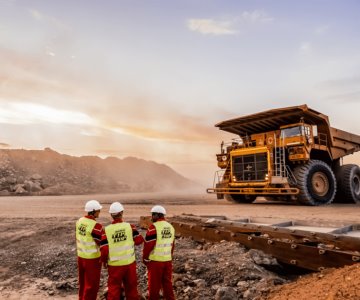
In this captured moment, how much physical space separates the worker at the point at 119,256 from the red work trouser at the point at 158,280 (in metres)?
0.21

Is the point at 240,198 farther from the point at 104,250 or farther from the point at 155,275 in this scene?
the point at 104,250

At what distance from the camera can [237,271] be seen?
509 cm

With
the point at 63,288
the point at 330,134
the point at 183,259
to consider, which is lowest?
→ the point at 63,288

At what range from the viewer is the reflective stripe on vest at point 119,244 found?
420 centimetres

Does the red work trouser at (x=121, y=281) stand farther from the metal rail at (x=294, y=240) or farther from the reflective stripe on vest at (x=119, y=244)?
the metal rail at (x=294, y=240)

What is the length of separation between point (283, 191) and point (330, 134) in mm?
3817

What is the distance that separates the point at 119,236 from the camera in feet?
13.9

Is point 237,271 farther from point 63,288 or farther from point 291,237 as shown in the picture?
point 63,288

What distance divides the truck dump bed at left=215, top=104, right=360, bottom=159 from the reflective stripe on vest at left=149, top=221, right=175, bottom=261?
35.2 feet

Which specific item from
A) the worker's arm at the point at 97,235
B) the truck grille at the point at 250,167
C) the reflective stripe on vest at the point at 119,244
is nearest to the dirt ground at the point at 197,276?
the reflective stripe on vest at the point at 119,244

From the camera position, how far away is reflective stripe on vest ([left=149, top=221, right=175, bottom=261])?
14.3ft

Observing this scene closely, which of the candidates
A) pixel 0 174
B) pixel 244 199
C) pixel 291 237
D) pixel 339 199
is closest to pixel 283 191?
pixel 244 199

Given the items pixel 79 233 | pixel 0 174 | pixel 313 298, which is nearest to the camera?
pixel 313 298

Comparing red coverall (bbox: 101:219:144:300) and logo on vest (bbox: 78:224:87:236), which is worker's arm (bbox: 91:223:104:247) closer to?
logo on vest (bbox: 78:224:87:236)
